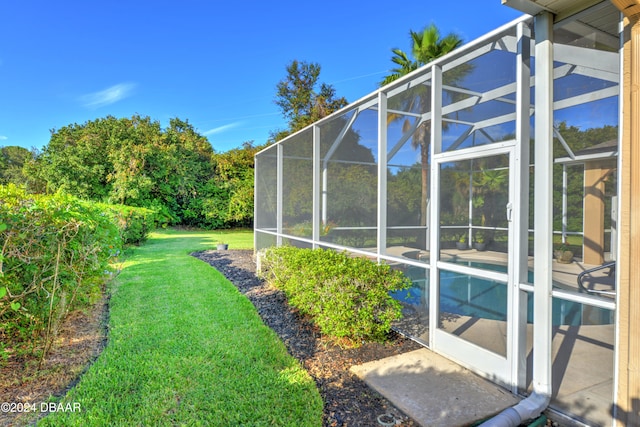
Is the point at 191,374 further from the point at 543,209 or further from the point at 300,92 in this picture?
the point at 300,92

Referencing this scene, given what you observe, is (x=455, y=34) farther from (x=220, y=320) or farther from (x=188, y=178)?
(x=188, y=178)

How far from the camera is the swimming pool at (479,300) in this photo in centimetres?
262

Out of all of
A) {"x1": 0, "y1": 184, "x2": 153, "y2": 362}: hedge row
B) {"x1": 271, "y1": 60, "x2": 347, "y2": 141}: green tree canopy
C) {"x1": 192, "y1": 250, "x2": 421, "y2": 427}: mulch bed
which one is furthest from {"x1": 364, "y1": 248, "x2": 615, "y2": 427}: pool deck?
{"x1": 271, "y1": 60, "x2": 347, "y2": 141}: green tree canopy

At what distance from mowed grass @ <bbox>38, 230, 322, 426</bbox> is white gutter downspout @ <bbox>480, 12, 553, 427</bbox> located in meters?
1.63

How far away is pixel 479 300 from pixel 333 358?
153 cm

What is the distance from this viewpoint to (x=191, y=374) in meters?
2.77

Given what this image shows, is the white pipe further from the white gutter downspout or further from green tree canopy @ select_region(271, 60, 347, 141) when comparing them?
green tree canopy @ select_region(271, 60, 347, 141)

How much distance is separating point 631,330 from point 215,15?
12032mm

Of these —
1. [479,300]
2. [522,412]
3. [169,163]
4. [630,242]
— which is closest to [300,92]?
[169,163]

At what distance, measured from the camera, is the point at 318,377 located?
9.24 ft

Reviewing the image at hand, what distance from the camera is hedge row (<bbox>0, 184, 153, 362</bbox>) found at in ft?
8.76

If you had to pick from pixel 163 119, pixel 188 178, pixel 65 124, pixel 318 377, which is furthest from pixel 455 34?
pixel 65 124

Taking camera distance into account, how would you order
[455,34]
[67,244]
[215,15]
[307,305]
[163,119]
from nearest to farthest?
[67,244]
[307,305]
[215,15]
[455,34]
[163,119]

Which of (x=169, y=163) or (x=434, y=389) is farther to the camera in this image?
(x=169, y=163)
